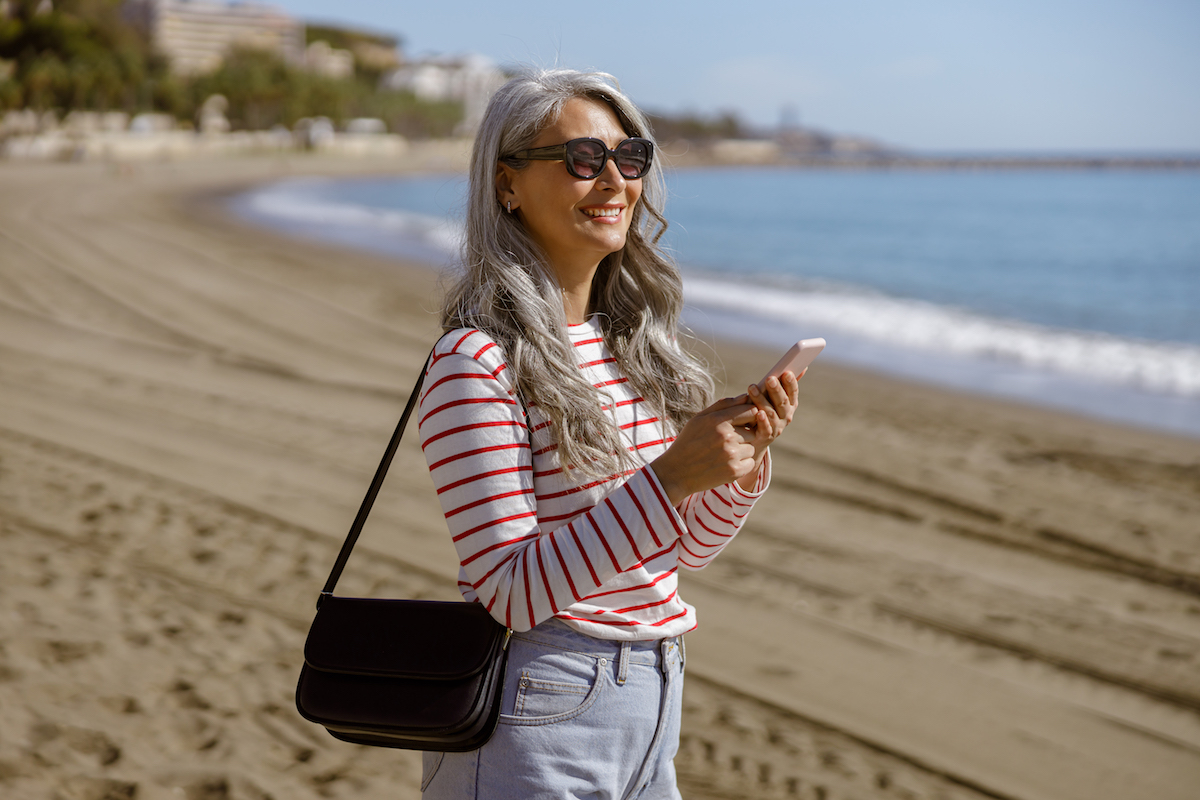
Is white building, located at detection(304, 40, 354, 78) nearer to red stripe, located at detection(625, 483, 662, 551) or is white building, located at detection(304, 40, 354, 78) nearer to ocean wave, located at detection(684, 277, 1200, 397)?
ocean wave, located at detection(684, 277, 1200, 397)

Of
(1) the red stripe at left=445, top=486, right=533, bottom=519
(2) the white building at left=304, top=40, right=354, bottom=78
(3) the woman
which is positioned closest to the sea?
(3) the woman

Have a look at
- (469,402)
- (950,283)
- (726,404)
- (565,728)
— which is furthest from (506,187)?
(950,283)

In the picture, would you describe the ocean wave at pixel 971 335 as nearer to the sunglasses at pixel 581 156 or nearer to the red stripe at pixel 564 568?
the sunglasses at pixel 581 156

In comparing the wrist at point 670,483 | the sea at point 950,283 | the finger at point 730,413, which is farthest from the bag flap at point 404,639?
the sea at point 950,283

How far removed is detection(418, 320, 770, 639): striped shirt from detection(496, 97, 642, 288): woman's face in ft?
0.91

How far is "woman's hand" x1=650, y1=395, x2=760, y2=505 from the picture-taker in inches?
54.1

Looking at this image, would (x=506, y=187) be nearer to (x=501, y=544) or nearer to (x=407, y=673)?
(x=501, y=544)

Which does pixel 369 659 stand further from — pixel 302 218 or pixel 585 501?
pixel 302 218

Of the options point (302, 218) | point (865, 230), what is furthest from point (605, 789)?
point (865, 230)

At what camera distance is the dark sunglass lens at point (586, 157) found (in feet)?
5.16

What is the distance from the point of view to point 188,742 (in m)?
3.07

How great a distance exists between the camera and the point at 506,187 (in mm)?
1642

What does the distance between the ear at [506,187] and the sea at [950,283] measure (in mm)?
151

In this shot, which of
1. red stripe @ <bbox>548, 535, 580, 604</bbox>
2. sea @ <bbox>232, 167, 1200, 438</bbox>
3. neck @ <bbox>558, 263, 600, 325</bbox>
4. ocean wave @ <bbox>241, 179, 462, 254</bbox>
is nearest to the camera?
red stripe @ <bbox>548, 535, 580, 604</bbox>
